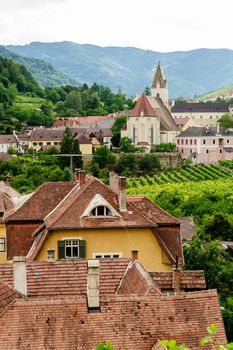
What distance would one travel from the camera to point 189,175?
12250cm

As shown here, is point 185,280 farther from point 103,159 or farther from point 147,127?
point 147,127

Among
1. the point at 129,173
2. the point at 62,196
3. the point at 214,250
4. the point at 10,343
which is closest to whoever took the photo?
the point at 10,343

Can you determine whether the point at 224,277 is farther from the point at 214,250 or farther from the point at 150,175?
the point at 150,175

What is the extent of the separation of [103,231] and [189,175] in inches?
3761

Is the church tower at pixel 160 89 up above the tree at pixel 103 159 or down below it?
above

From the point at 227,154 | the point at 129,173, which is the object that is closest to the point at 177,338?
the point at 129,173

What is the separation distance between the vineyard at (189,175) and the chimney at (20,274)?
89.5 metres

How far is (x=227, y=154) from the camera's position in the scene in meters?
141

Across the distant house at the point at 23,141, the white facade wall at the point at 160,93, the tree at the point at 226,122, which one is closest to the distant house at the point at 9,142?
the distant house at the point at 23,141

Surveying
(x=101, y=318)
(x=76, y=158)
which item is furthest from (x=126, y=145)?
(x=101, y=318)

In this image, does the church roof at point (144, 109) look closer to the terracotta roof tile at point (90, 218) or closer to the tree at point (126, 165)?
the tree at point (126, 165)

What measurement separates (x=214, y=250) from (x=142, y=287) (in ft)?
56.2

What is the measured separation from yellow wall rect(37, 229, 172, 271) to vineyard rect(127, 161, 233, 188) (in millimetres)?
78074

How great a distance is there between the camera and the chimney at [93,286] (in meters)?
15.2
